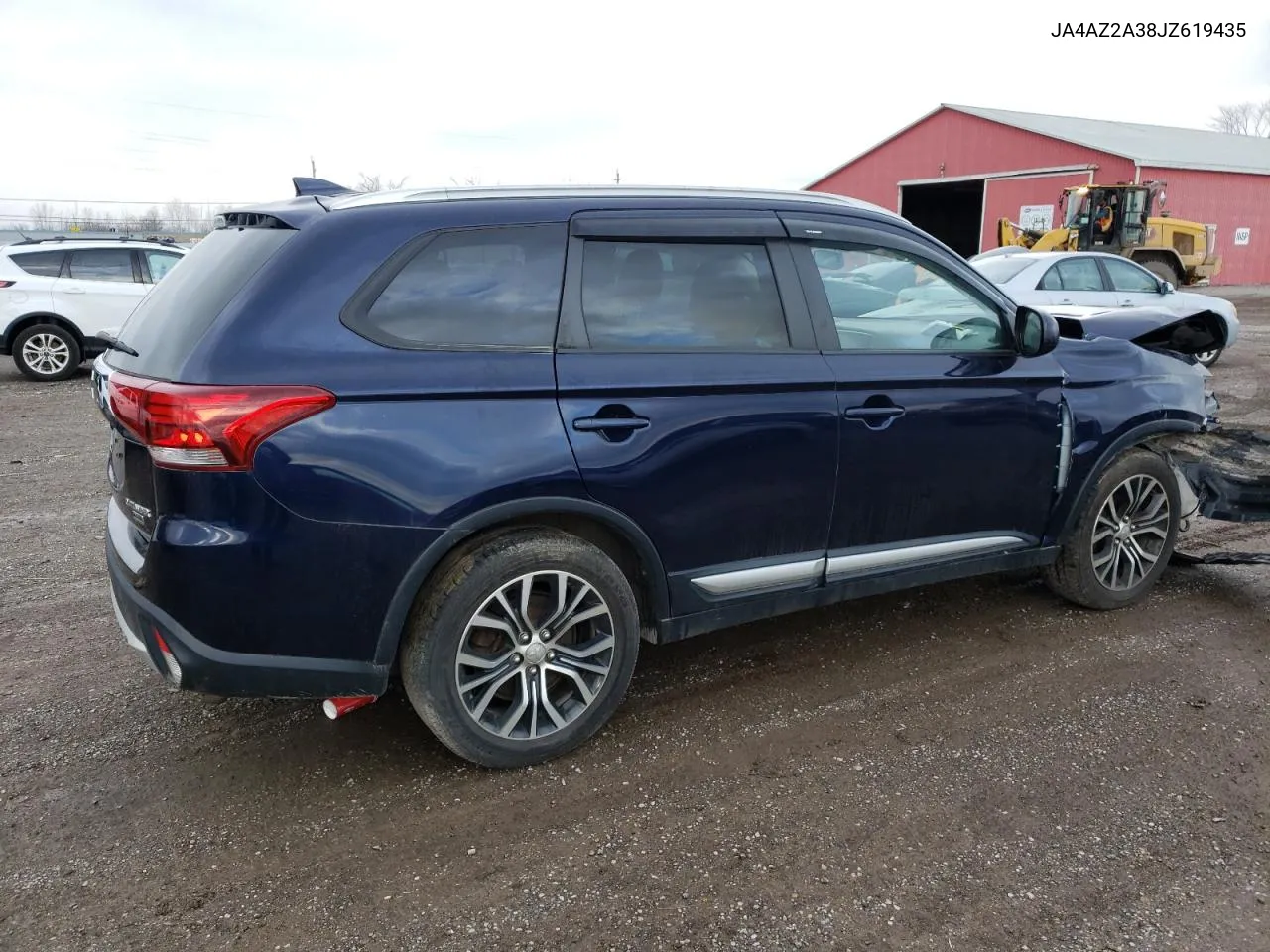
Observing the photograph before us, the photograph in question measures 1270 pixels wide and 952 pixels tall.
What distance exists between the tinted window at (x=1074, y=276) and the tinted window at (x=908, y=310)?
8.48 metres

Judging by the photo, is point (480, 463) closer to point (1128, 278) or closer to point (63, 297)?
point (63, 297)

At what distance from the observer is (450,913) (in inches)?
97.6

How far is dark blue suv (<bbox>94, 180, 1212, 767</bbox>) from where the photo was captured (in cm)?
267

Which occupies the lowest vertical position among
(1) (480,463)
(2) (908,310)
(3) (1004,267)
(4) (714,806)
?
(4) (714,806)

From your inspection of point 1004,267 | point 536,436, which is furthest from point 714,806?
point 1004,267

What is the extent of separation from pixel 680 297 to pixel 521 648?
1332 mm

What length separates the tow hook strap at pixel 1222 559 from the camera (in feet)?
15.2

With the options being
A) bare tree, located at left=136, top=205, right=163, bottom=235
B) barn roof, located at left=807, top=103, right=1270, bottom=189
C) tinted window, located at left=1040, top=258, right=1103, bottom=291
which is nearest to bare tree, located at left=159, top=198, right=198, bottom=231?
bare tree, located at left=136, top=205, right=163, bottom=235

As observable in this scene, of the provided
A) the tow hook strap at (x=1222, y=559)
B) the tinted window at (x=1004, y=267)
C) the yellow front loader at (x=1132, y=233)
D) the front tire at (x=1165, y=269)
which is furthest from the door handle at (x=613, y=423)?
the front tire at (x=1165, y=269)

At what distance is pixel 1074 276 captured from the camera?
455 inches

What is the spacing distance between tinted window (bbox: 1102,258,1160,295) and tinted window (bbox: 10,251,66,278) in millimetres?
13456

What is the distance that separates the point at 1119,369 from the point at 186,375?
12.6ft

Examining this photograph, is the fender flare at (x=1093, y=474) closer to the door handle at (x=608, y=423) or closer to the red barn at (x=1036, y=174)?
the door handle at (x=608, y=423)

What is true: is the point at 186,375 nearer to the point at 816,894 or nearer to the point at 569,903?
the point at 569,903
